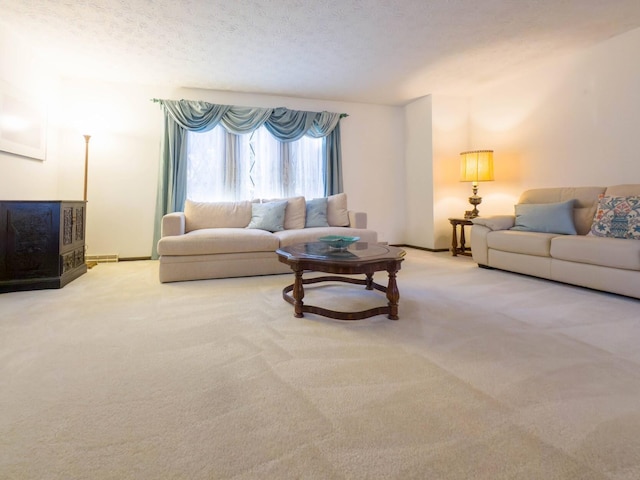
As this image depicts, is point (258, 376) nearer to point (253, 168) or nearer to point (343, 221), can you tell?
point (343, 221)

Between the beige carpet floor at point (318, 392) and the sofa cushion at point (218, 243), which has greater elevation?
the sofa cushion at point (218, 243)

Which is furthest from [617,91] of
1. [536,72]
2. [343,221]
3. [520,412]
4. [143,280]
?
[143,280]

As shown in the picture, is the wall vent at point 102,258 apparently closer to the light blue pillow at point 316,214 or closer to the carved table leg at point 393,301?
the light blue pillow at point 316,214

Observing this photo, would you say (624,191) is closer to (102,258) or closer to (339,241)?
(339,241)

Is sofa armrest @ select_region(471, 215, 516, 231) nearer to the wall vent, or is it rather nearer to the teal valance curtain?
the teal valance curtain

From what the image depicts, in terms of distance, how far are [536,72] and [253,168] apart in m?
3.82

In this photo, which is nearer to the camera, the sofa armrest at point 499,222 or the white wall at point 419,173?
the sofa armrest at point 499,222

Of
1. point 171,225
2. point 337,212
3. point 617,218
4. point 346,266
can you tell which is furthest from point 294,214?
point 617,218

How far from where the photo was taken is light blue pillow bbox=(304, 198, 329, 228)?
4.09m

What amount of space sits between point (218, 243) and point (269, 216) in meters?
0.83

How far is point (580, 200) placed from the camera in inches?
130

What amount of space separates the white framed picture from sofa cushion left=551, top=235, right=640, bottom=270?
196 inches

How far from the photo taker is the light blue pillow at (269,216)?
3.84 metres

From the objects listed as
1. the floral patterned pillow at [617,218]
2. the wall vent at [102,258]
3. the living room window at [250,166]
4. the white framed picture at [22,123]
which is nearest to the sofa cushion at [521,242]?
the floral patterned pillow at [617,218]
